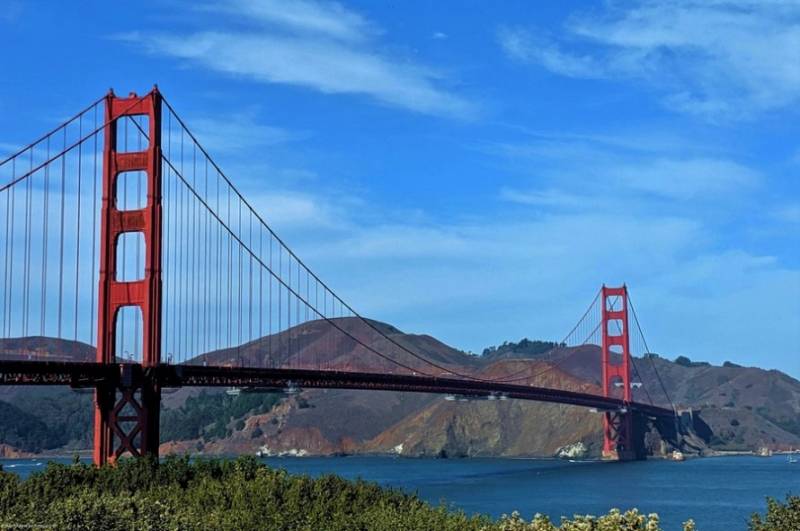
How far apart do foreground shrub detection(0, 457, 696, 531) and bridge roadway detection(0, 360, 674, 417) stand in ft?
25.9

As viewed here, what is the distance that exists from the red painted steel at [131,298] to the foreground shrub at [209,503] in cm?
883

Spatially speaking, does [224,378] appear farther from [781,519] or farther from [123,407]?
[781,519]

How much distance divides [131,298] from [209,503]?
1793 cm

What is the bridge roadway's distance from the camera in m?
44.4

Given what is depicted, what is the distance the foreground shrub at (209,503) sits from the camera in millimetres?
25266

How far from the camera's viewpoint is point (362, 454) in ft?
607

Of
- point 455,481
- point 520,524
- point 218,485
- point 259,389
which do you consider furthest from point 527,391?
point 520,524

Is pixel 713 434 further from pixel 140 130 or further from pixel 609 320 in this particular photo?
pixel 140 130

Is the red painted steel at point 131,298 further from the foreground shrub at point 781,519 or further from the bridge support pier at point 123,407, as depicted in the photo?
the foreground shrub at point 781,519

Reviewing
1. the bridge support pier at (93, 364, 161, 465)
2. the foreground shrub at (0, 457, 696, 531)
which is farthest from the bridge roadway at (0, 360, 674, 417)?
the foreground shrub at (0, 457, 696, 531)

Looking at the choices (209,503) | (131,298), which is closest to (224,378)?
(131,298)

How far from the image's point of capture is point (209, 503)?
30.7 metres

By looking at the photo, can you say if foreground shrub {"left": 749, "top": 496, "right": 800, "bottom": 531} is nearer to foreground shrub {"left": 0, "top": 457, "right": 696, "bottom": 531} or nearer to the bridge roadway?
foreground shrub {"left": 0, "top": 457, "right": 696, "bottom": 531}

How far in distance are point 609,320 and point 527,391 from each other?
4976cm
